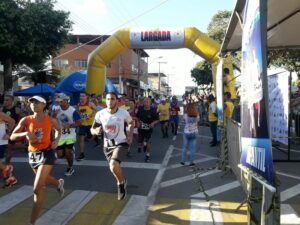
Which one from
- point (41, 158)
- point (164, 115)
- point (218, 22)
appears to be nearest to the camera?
point (41, 158)

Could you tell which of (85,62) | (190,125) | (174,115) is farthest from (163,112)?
(85,62)

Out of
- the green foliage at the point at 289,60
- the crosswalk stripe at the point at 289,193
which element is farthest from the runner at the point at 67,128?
the green foliage at the point at 289,60

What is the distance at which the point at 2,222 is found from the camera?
6.13 m

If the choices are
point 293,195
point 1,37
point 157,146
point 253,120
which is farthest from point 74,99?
point 253,120

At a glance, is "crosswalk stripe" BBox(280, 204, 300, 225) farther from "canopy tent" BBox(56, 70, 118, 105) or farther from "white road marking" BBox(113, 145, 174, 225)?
"canopy tent" BBox(56, 70, 118, 105)

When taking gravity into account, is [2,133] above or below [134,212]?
above

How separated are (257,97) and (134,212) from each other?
362 cm

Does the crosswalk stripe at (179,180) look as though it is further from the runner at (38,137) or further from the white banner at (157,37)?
the white banner at (157,37)

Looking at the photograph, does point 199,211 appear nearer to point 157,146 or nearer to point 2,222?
point 2,222

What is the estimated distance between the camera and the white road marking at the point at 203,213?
246 inches

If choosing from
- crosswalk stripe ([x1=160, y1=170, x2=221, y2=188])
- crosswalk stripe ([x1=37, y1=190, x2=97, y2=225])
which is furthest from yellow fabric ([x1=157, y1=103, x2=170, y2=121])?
crosswalk stripe ([x1=37, y1=190, x2=97, y2=225])

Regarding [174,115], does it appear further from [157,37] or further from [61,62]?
[61,62]

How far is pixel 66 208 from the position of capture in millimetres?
6879

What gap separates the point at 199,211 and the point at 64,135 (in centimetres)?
388
